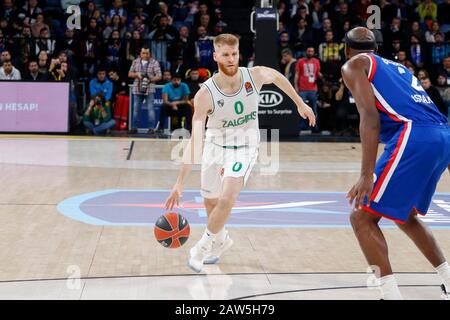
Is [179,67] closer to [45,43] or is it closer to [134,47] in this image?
[134,47]

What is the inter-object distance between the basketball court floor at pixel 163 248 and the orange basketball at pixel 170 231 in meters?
0.19

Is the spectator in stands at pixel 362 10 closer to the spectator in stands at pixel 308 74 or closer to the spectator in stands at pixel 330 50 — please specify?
the spectator in stands at pixel 330 50

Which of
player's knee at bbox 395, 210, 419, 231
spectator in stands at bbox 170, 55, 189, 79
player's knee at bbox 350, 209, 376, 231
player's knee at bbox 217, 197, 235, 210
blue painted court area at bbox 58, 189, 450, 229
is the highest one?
spectator in stands at bbox 170, 55, 189, 79

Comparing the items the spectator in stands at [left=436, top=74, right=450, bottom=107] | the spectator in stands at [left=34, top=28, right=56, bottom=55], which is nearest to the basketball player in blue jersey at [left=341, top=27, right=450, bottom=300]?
the spectator in stands at [left=436, top=74, right=450, bottom=107]

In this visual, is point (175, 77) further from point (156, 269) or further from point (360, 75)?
point (360, 75)

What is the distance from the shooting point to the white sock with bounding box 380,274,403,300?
5234 mm

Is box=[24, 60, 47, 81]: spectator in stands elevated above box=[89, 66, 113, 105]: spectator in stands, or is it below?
above

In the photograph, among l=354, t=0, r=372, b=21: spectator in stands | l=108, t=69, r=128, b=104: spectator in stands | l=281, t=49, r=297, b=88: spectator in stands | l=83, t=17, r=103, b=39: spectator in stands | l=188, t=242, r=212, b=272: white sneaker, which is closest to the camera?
l=188, t=242, r=212, b=272: white sneaker

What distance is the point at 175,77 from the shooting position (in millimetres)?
18266

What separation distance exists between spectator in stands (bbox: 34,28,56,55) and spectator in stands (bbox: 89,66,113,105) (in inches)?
59.2

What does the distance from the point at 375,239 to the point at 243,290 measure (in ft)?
3.64

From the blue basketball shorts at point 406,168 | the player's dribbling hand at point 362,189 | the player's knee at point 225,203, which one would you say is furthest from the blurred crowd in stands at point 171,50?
the player's dribbling hand at point 362,189

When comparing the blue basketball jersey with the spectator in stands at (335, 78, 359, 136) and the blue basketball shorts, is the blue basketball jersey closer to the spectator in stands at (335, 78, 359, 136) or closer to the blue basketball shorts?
the blue basketball shorts

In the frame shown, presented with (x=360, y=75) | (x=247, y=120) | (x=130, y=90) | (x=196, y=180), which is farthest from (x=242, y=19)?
(x=360, y=75)
